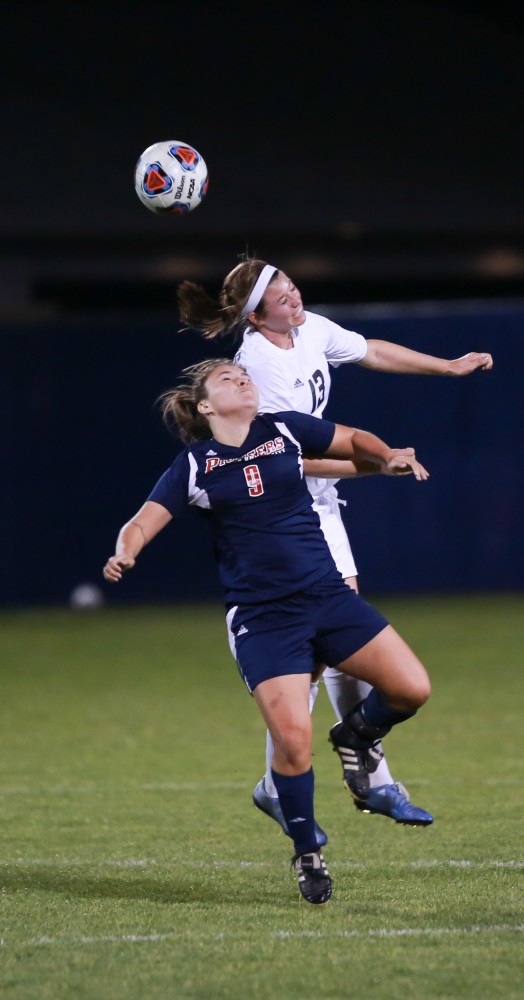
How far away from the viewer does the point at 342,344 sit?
6062 millimetres

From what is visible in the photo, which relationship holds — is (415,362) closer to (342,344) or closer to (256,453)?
(342,344)

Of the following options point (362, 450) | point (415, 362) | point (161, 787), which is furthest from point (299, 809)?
point (161, 787)

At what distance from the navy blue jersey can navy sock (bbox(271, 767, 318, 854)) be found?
0.63 m

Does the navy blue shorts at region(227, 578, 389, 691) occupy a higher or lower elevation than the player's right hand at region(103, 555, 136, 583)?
lower

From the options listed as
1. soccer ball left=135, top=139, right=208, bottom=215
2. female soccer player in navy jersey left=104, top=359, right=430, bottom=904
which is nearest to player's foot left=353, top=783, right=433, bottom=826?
female soccer player in navy jersey left=104, top=359, right=430, bottom=904

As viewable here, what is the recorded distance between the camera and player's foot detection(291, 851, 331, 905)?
474 centimetres

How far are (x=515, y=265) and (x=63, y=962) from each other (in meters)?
20.2

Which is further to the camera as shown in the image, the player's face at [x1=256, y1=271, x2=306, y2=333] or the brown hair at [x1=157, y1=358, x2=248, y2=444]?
the player's face at [x1=256, y1=271, x2=306, y2=333]

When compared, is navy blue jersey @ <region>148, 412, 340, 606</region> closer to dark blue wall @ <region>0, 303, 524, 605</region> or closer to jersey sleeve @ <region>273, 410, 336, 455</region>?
jersey sleeve @ <region>273, 410, 336, 455</region>

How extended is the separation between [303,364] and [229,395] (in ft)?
2.63

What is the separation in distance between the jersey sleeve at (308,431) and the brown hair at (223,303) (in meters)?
0.69

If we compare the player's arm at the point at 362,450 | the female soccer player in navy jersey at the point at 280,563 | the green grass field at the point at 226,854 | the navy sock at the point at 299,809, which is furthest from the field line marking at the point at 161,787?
the player's arm at the point at 362,450

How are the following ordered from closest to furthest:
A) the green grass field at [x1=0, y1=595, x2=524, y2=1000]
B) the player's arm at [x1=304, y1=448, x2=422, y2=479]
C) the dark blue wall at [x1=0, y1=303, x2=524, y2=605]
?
the green grass field at [x1=0, y1=595, x2=524, y2=1000] < the player's arm at [x1=304, y1=448, x2=422, y2=479] < the dark blue wall at [x1=0, y1=303, x2=524, y2=605]

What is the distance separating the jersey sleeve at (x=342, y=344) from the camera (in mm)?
6059
